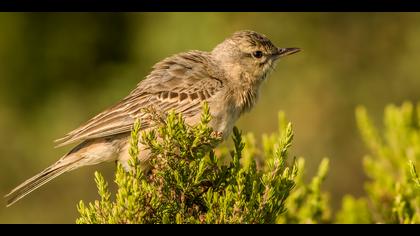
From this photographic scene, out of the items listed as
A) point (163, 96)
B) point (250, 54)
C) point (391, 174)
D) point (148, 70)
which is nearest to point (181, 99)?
point (163, 96)

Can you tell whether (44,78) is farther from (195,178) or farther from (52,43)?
(195,178)

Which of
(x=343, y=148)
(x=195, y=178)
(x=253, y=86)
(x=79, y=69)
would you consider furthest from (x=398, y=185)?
(x=79, y=69)

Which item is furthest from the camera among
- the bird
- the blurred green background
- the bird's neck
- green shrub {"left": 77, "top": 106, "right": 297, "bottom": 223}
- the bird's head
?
the blurred green background

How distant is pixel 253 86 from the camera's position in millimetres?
6531

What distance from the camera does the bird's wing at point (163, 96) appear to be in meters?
5.88

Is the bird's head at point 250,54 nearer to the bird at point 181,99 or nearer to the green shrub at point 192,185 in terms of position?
the bird at point 181,99

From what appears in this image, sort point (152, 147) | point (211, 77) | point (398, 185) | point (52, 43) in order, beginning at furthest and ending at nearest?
point (52, 43) → point (211, 77) → point (398, 185) → point (152, 147)

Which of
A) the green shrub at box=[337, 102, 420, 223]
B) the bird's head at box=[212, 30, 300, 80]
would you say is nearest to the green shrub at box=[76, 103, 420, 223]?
the green shrub at box=[337, 102, 420, 223]

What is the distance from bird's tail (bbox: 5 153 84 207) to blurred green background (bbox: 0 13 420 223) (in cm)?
304

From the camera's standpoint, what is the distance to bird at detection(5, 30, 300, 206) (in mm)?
5855

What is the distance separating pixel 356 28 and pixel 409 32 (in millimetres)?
665

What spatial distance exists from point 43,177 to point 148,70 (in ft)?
11.2

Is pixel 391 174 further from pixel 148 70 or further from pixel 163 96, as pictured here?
pixel 148 70

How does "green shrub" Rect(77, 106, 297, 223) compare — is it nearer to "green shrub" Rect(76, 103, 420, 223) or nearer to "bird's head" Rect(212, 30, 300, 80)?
"green shrub" Rect(76, 103, 420, 223)
